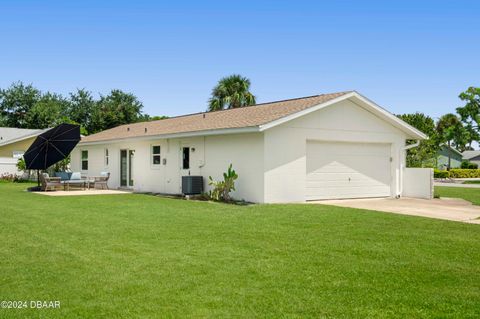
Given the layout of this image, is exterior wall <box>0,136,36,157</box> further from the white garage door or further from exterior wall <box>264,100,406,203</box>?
→ the white garage door

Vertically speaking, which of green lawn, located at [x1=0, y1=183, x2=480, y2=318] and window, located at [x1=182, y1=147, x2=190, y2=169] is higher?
window, located at [x1=182, y1=147, x2=190, y2=169]

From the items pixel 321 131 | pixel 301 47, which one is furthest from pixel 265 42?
pixel 321 131

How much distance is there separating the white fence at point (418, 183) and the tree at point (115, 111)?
3745 centimetres

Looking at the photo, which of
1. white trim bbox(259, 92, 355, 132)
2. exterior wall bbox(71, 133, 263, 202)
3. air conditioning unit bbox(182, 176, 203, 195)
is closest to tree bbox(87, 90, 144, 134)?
exterior wall bbox(71, 133, 263, 202)

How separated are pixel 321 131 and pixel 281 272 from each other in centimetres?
1119

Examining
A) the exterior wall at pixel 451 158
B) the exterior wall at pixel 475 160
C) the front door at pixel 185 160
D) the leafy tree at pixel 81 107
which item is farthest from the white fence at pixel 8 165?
the exterior wall at pixel 475 160

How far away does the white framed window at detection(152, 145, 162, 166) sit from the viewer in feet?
70.0

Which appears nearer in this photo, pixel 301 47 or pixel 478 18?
pixel 478 18

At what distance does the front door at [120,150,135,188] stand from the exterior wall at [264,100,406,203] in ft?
33.9

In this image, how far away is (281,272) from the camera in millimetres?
6289

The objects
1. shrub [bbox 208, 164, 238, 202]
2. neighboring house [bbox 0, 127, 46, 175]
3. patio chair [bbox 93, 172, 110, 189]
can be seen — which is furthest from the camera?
neighboring house [bbox 0, 127, 46, 175]

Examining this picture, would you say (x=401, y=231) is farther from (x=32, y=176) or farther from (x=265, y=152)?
(x=32, y=176)

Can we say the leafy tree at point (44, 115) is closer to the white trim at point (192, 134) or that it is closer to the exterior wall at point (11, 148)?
the exterior wall at point (11, 148)

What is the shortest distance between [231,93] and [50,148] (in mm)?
17503
